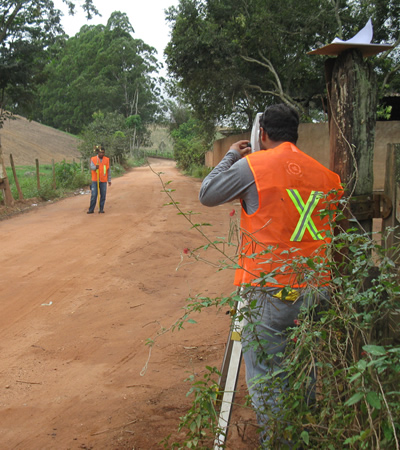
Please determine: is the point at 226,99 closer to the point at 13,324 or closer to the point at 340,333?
the point at 13,324

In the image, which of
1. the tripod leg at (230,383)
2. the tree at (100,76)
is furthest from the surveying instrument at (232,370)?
the tree at (100,76)

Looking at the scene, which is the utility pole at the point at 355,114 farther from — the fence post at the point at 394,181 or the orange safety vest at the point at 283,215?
the orange safety vest at the point at 283,215

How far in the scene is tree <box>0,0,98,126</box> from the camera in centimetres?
1570

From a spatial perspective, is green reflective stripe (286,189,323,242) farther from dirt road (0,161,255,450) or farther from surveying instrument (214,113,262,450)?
dirt road (0,161,255,450)

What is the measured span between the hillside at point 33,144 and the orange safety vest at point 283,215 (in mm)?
40586

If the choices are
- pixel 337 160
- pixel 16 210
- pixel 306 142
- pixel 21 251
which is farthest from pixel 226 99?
pixel 337 160

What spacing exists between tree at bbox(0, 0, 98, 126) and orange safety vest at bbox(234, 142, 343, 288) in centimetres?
1525

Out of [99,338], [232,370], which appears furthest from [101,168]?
[232,370]

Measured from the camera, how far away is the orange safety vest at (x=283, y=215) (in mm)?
2365

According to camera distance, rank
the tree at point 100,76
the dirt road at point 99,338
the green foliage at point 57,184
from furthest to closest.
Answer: the tree at point 100,76 → the green foliage at point 57,184 → the dirt road at point 99,338

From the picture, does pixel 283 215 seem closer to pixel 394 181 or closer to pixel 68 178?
Result: pixel 394 181

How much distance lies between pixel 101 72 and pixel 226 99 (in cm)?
5275

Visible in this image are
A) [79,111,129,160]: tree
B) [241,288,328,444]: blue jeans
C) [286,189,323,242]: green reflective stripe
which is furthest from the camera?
[79,111,129,160]: tree

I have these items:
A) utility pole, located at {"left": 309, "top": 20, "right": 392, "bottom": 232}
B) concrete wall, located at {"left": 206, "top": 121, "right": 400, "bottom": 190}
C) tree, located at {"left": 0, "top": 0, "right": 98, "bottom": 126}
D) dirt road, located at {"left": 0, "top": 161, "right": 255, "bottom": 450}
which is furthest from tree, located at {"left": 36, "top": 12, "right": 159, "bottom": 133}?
utility pole, located at {"left": 309, "top": 20, "right": 392, "bottom": 232}
